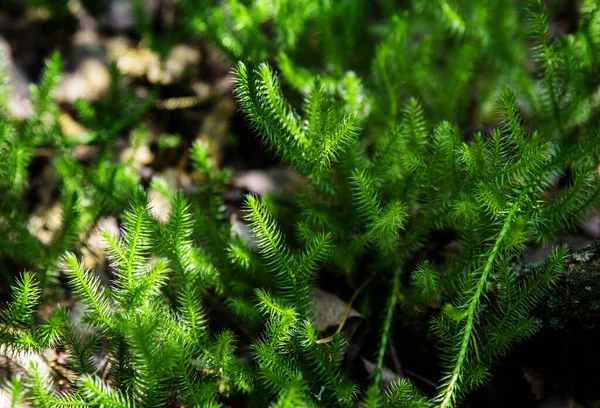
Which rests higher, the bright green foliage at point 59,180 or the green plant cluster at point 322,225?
the green plant cluster at point 322,225

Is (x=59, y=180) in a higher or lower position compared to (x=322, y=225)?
lower

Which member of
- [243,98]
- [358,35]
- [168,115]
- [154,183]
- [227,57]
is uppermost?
[243,98]

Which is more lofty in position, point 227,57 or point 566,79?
point 566,79

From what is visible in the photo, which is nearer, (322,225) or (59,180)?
(322,225)

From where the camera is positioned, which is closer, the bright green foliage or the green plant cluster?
the green plant cluster

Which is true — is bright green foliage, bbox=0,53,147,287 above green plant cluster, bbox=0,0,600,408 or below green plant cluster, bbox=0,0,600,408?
below

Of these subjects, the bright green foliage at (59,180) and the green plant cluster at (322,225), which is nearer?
the green plant cluster at (322,225)

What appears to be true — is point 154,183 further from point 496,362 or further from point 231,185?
point 496,362

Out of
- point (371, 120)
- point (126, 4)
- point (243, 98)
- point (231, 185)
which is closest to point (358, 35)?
point (371, 120)
